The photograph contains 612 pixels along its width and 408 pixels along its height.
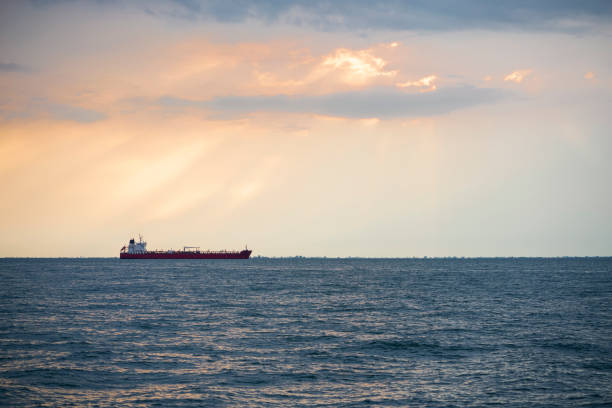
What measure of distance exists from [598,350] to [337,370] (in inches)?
768

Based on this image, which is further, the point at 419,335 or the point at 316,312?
the point at 316,312

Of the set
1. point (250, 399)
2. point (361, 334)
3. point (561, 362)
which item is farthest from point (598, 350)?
point (250, 399)

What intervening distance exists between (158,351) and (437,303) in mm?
43501

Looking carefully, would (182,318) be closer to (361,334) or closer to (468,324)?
(361,334)

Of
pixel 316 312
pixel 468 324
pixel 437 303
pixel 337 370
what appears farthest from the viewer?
pixel 437 303

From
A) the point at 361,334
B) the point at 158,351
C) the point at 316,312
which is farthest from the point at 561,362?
the point at 316,312

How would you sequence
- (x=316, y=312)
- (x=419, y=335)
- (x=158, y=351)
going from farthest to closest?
(x=316, y=312)
(x=419, y=335)
(x=158, y=351)

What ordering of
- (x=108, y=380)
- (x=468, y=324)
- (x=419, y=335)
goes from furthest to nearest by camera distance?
(x=468, y=324)
(x=419, y=335)
(x=108, y=380)

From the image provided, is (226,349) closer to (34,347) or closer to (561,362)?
(34,347)

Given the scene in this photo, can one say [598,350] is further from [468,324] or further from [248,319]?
[248,319]

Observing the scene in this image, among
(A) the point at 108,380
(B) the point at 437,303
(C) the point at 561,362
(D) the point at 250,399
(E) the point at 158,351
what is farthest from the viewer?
(B) the point at 437,303

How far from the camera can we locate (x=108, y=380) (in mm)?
28125

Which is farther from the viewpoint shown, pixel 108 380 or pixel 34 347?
pixel 34 347

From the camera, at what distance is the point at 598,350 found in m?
36.3
